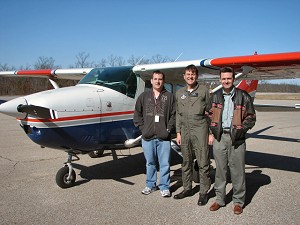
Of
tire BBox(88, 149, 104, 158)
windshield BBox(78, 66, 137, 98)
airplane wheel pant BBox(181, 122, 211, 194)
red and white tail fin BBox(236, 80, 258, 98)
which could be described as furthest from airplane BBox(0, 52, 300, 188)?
red and white tail fin BBox(236, 80, 258, 98)

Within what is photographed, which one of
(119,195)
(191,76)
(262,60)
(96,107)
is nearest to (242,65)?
(262,60)

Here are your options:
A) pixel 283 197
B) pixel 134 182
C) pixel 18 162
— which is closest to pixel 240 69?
pixel 283 197

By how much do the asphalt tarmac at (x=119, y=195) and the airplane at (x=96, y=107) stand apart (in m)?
0.59

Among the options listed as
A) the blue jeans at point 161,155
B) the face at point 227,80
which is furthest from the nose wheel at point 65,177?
the face at point 227,80

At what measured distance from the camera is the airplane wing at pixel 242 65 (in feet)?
16.5

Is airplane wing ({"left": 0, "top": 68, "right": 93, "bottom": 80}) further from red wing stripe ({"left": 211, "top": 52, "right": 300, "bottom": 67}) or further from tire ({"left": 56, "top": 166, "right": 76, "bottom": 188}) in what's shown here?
red wing stripe ({"left": 211, "top": 52, "right": 300, "bottom": 67})

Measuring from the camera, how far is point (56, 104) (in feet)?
14.2

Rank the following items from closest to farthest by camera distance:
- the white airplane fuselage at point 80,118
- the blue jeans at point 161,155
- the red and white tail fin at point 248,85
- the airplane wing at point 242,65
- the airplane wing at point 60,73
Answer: the white airplane fuselage at point 80,118 < the blue jeans at point 161,155 < the airplane wing at point 242,65 < the airplane wing at point 60,73 < the red and white tail fin at point 248,85

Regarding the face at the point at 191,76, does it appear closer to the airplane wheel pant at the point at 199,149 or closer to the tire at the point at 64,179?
the airplane wheel pant at the point at 199,149

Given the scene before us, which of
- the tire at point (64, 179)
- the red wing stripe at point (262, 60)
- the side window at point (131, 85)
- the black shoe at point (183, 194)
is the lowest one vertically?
the black shoe at point (183, 194)

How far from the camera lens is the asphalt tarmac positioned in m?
3.75

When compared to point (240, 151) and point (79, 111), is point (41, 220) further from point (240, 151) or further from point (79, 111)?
point (240, 151)

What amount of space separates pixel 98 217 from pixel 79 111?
5.41ft

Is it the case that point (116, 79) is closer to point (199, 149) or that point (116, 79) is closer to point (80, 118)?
point (80, 118)
